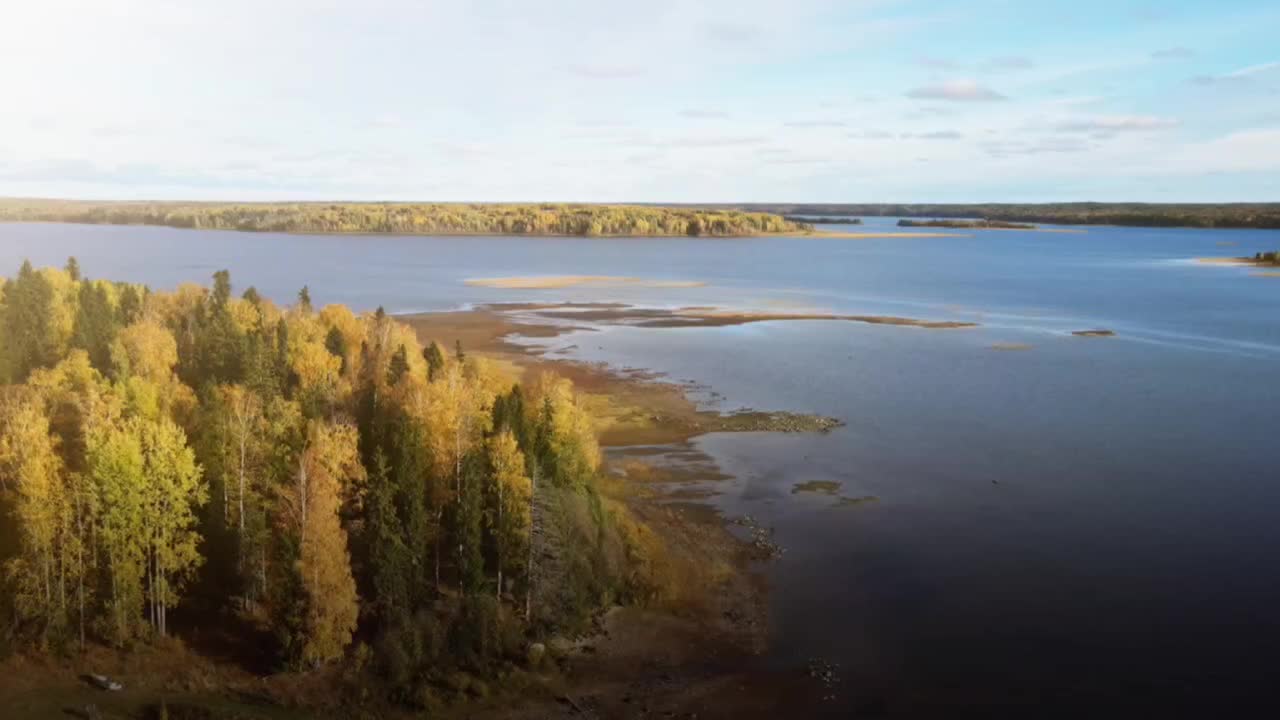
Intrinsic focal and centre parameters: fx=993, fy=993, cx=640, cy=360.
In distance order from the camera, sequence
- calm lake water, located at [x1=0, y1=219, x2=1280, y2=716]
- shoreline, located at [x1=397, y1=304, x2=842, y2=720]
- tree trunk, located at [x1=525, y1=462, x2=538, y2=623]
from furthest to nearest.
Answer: tree trunk, located at [x1=525, y1=462, x2=538, y2=623] → calm lake water, located at [x1=0, y1=219, x2=1280, y2=716] → shoreline, located at [x1=397, y1=304, x2=842, y2=720]

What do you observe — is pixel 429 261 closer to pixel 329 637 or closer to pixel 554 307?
pixel 554 307

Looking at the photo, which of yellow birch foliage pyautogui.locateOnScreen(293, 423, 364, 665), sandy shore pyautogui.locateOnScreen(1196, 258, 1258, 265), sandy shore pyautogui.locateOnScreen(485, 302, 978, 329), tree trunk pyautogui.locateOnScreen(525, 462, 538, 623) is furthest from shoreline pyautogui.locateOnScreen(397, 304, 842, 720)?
sandy shore pyautogui.locateOnScreen(1196, 258, 1258, 265)

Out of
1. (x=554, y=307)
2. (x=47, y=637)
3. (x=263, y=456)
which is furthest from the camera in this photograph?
(x=554, y=307)

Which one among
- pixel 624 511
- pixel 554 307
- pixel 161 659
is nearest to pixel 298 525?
pixel 161 659

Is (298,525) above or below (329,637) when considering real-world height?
above

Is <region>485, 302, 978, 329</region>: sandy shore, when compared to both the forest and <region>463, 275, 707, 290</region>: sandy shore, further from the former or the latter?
the forest

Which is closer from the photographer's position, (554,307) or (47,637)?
(47,637)

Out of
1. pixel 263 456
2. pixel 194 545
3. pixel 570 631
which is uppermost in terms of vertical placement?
pixel 263 456
